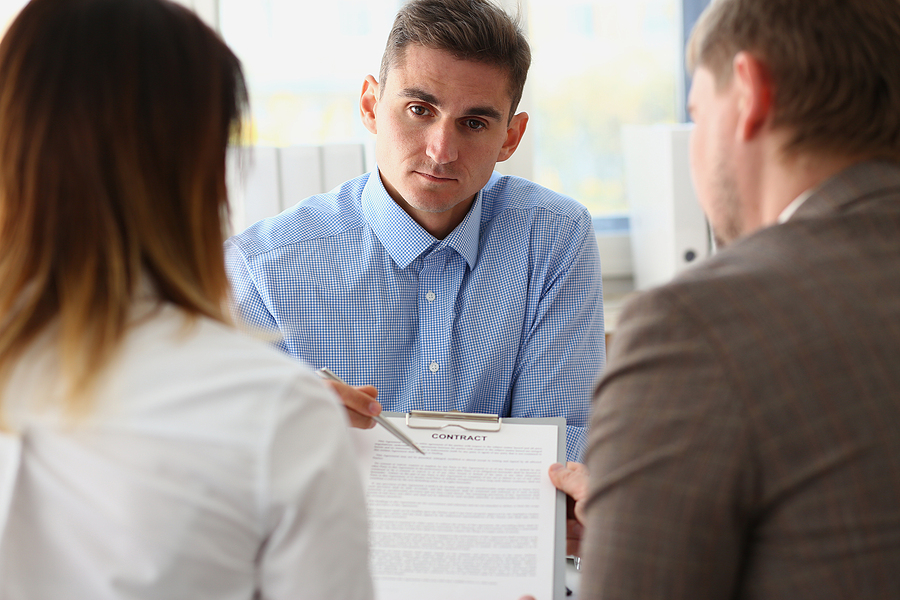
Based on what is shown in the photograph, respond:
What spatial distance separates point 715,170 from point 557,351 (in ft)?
2.59

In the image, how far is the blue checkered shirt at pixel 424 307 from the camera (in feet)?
4.97

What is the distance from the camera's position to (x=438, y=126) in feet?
4.94

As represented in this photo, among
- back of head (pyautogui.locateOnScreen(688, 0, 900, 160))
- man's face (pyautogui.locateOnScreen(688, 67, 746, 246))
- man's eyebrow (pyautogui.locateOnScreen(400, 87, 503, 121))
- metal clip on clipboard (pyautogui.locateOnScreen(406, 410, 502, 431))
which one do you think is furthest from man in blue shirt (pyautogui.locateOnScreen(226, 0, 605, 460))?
back of head (pyautogui.locateOnScreen(688, 0, 900, 160))

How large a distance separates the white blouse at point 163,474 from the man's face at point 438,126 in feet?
3.17

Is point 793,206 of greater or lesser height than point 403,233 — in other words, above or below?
below

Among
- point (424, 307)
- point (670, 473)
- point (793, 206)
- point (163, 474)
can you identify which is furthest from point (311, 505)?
point (424, 307)

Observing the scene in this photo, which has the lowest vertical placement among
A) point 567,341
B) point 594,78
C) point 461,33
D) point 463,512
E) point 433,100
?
point 463,512

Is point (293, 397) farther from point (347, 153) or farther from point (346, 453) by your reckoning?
point (347, 153)

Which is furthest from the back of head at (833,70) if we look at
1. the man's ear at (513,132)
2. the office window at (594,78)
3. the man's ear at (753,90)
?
the office window at (594,78)

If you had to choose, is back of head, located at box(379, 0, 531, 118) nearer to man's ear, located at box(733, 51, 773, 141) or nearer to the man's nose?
the man's nose

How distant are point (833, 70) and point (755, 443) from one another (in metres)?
0.35

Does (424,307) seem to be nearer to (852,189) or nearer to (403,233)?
(403,233)

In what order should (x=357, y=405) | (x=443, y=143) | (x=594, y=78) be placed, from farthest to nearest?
(x=594, y=78), (x=443, y=143), (x=357, y=405)

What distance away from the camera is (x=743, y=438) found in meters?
0.58
